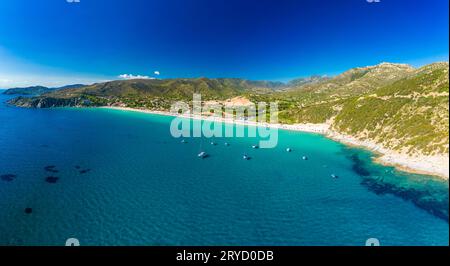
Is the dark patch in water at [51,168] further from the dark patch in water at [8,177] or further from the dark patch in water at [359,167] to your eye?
the dark patch in water at [359,167]

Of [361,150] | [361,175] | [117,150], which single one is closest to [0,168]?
[117,150]

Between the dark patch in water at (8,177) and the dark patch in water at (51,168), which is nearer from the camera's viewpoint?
the dark patch in water at (8,177)

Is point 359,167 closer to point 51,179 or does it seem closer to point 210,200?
point 210,200

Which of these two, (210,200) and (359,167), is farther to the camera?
(359,167)

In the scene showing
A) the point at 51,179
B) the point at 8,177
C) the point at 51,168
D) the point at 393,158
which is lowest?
the point at 51,179

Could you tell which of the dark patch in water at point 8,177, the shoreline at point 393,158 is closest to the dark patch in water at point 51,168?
the dark patch in water at point 8,177

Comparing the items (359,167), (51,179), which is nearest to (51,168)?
(51,179)

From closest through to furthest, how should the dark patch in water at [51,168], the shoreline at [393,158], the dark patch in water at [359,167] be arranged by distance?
1. the shoreline at [393,158]
2. the dark patch in water at [51,168]
3. the dark patch in water at [359,167]
